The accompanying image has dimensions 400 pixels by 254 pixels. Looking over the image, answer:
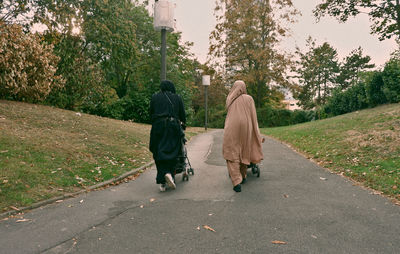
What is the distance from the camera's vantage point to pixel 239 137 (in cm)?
582

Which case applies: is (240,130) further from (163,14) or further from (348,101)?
(348,101)

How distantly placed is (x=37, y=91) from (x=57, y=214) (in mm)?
10514

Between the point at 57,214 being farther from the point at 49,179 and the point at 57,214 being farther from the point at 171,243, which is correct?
the point at 171,243

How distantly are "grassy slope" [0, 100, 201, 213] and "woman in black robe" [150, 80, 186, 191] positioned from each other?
5.45ft

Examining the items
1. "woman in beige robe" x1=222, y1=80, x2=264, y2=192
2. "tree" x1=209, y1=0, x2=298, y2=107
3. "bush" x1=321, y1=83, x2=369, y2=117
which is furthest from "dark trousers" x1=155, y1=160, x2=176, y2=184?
"tree" x1=209, y1=0, x2=298, y2=107

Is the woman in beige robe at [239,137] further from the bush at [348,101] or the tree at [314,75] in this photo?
the tree at [314,75]

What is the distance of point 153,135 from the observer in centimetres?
583

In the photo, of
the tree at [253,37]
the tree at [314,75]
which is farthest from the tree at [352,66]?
the tree at [253,37]

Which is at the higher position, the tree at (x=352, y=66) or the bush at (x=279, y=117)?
the tree at (x=352, y=66)

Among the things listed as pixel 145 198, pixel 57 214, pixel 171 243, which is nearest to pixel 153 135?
pixel 145 198

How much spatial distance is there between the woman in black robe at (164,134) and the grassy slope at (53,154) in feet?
5.45

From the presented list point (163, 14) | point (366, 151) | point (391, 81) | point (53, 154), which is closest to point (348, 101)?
point (391, 81)

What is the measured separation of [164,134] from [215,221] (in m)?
2.29

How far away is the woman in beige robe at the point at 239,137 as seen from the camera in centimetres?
569
